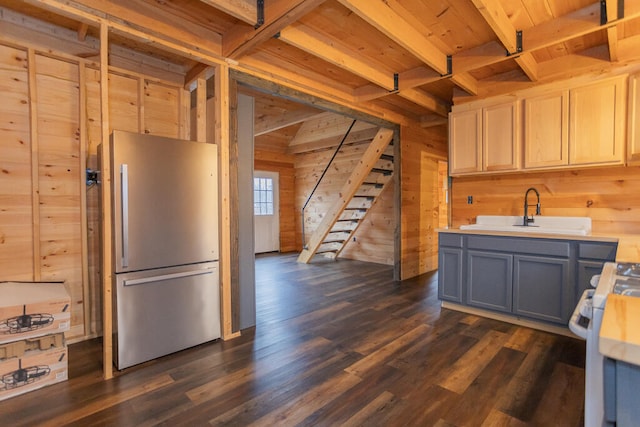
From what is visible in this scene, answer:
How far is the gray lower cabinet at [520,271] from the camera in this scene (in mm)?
2750

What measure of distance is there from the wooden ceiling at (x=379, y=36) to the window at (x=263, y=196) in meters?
4.25

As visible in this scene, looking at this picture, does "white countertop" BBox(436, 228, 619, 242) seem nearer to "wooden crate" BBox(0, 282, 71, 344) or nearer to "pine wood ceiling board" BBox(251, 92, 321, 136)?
"pine wood ceiling board" BBox(251, 92, 321, 136)

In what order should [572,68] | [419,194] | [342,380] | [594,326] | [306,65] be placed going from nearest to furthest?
[594,326] < [342,380] < [572,68] < [306,65] < [419,194]

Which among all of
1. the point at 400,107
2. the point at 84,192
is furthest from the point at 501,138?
the point at 84,192

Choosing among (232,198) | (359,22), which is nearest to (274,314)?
(232,198)

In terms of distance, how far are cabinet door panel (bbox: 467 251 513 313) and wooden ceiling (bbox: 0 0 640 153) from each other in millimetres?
1917

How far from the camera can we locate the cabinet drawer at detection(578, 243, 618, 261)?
2572 mm

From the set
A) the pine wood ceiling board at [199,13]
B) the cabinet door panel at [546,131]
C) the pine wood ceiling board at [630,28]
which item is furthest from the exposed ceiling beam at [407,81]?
the pine wood ceiling board at [199,13]

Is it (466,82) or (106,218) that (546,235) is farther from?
(106,218)

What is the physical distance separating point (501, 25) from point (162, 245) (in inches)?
124

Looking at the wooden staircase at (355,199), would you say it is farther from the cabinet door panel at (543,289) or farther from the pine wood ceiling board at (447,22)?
the cabinet door panel at (543,289)

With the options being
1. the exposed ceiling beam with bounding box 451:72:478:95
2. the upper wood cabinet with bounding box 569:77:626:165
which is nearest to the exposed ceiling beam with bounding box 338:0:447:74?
the exposed ceiling beam with bounding box 451:72:478:95

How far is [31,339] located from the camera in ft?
6.87

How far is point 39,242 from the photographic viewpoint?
102 inches
